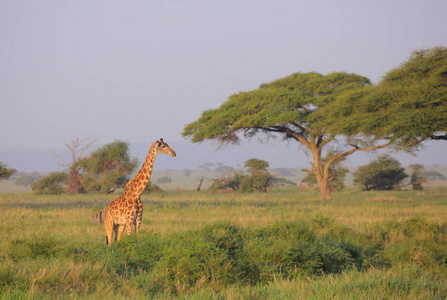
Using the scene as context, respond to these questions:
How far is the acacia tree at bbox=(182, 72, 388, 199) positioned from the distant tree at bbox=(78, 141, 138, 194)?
12001 millimetres

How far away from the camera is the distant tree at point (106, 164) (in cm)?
4034

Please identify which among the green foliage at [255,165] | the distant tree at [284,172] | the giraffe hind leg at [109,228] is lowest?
the giraffe hind leg at [109,228]

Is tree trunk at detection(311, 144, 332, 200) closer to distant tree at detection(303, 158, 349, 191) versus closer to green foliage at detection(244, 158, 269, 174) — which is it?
distant tree at detection(303, 158, 349, 191)

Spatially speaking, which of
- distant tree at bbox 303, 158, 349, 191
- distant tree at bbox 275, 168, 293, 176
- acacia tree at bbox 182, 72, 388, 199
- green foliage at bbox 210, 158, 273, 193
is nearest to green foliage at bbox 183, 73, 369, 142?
acacia tree at bbox 182, 72, 388, 199

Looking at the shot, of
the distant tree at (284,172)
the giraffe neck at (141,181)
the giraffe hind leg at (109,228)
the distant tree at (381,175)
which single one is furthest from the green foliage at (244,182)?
the distant tree at (284,172)

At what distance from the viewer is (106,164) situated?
41.9 metres

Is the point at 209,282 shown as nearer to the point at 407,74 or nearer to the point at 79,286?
the point at 79,286

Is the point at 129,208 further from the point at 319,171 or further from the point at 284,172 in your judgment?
the point at 284,172

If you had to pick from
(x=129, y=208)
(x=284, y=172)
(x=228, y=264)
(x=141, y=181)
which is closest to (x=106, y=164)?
(x=141, y=181)

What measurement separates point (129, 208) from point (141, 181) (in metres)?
0.85

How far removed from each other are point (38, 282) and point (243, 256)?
3.63m

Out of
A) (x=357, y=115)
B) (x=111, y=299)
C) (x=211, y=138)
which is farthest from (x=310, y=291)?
(x=211, y=138)

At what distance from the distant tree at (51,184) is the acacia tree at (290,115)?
15.1 meters

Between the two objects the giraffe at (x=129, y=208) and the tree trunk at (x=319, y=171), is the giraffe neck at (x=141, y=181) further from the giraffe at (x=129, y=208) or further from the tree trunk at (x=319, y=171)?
the tree trunk at (x=319, y=171)
